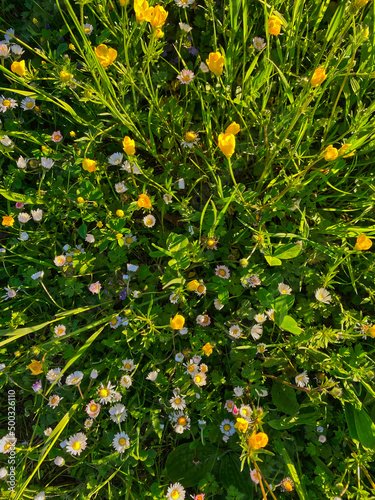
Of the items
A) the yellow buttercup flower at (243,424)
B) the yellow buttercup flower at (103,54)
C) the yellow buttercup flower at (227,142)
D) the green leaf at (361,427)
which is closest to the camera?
the yellow buttercup flower at (227,142)

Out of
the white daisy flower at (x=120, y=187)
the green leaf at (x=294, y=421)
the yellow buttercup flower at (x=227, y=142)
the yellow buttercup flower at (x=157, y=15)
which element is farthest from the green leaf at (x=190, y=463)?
the yellow buttercup flower at (x=157, y=15)

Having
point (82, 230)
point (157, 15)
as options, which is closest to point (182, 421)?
point (82, 230)

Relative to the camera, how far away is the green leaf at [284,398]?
2.10 meters

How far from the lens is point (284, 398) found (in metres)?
2.12

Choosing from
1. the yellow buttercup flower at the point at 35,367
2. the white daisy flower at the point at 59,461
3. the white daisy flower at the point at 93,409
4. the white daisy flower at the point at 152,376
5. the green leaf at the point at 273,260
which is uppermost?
the green leaf at the point at 273,260

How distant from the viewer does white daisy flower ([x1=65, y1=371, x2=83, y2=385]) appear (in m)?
2.11

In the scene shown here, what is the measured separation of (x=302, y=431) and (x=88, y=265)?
1.66 metres

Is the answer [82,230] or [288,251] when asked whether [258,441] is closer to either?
[288,251]

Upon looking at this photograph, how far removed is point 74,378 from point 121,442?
0.45 meters

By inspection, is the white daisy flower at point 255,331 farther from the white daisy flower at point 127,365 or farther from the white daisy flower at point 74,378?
the white daisy flower at point 74,378

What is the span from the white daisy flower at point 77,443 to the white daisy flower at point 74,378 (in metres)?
0.30

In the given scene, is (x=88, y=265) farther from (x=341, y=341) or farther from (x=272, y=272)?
(x=341, y=341)

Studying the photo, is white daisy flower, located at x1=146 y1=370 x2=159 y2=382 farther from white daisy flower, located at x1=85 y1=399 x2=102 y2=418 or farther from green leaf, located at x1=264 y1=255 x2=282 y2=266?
green leaf, located at x1=264 y1=255 x2=282 y2=266

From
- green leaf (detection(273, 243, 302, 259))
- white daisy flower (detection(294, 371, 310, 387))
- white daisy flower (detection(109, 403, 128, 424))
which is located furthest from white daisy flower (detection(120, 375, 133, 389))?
green leaf (detection(273, 243, 302, 259))
